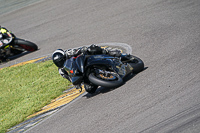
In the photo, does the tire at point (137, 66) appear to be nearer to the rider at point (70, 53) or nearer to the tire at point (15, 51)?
Result: the rider at point (70, 53)

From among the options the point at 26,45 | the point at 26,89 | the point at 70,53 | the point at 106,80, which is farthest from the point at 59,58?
the point at 26,45

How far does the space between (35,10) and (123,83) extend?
11568mm

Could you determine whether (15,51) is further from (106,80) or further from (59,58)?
(106,80)

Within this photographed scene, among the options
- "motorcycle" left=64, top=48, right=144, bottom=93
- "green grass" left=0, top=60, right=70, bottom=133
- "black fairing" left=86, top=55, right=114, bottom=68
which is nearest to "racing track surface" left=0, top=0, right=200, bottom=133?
"motorcycle" left=64, top=48, right=144, bottom=93

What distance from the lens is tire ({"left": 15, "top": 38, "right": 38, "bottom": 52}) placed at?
41.8ft

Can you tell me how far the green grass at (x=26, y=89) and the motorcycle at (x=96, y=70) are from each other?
1709 mm

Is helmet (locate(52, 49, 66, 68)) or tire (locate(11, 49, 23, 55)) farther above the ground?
helmet (locate(52, 49, 66, 68))

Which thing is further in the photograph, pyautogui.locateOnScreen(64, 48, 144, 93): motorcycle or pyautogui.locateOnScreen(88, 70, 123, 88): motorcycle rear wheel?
pyautogui.locateOnScreen(64, 48, 144, 93): motorcycle

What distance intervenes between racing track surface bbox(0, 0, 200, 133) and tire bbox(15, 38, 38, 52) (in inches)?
12.1

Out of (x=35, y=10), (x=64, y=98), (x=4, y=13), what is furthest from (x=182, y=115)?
(x=4, y=13)

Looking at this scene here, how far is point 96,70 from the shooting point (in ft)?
22.3

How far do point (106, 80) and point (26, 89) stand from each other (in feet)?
12.0

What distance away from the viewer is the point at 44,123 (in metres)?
6.78

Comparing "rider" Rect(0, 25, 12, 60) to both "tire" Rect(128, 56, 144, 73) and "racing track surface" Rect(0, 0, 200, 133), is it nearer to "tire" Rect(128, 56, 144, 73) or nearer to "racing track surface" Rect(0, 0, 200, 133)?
"racing track surface" Rect(0, 0, 200, 133)
